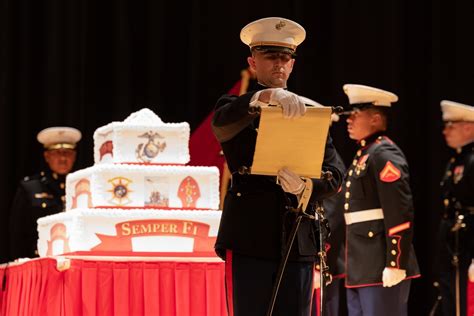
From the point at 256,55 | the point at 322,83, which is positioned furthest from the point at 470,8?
the point at 256,55

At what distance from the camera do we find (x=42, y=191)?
6012 millimetres

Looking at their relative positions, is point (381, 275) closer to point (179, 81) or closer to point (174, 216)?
point (174, 216)

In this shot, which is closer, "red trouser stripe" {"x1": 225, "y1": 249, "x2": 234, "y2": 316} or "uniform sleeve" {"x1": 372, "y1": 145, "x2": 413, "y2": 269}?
"red trouser stripe" {"x1": 225, "y1": 249, "x2": 234, "y2": 316}

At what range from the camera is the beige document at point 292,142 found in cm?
247

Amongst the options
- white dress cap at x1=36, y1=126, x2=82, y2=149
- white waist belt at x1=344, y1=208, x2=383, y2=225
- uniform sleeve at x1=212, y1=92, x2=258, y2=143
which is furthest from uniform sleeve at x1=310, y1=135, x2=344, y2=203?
white dress cap at x1=36, y1=126, x2=82, y2=149

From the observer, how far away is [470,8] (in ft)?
22.0

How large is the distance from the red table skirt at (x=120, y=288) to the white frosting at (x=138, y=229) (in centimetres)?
22

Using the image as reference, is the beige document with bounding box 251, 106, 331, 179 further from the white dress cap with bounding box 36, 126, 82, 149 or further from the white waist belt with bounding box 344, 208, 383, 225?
the white dress cap with bounding box 36, 126, 82, 149

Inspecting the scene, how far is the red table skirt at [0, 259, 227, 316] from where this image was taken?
380cm

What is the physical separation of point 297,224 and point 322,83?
4.13 m

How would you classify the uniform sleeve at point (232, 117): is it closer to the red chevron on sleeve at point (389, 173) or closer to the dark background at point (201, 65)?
the red chevron on sleeve at point (389, 173)

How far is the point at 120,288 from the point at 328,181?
59.5 inches

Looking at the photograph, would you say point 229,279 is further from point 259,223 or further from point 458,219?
point 458,219

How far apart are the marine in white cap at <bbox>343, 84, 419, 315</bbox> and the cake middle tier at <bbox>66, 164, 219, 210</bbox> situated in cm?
84
